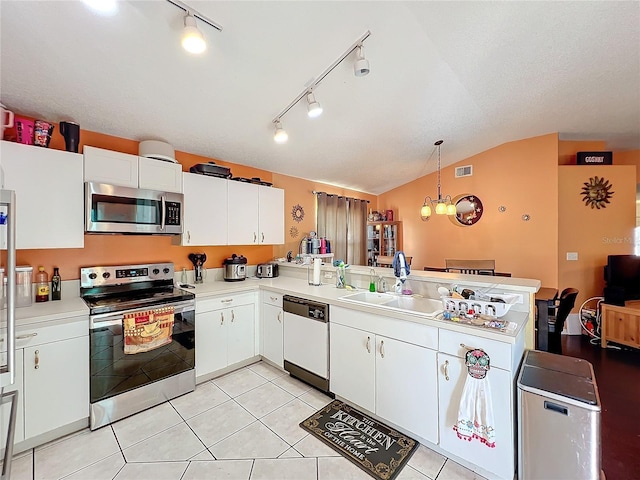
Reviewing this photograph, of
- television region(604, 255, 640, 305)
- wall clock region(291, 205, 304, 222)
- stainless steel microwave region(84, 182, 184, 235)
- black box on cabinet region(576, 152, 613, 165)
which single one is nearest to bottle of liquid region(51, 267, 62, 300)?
stainless steel microwave region(84, 182, 184, 235)

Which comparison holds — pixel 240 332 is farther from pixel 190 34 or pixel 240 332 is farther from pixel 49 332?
pixel 190 34

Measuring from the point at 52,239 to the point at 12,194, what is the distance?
111 centimetres

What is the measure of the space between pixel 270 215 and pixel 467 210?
Result: 11.6 ft

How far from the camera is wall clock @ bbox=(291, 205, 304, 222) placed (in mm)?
4430

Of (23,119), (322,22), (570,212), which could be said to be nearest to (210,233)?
(23,119)

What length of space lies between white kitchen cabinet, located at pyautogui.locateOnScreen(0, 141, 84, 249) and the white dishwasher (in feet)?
6.16

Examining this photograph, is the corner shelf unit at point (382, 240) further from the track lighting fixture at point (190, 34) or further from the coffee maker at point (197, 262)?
the track lighting fixture at point (190, 34)

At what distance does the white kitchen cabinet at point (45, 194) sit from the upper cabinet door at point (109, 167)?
72 mm

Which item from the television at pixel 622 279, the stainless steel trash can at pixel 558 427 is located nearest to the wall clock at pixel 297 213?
the stainless steel trash can at pixel 558 427

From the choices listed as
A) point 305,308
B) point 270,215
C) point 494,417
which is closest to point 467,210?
point 270,215

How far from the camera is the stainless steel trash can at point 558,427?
138cm

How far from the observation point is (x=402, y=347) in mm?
1946

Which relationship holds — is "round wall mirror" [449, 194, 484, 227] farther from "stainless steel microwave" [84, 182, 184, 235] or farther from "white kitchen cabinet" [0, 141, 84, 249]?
"white kitchen cabinet" [0, 141, 84, 249]

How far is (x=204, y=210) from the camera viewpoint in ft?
9.82
